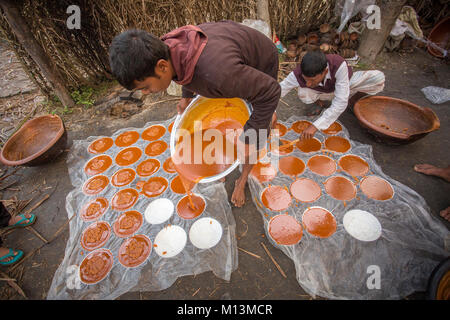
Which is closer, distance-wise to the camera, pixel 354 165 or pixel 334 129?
pixel 354 165

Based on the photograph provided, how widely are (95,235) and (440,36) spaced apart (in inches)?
211

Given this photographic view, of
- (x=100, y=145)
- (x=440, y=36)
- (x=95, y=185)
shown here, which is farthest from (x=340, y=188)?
(x=440, y=36)

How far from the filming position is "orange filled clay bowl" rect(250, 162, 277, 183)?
2.12 m

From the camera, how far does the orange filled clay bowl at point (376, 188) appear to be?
1.88 meters

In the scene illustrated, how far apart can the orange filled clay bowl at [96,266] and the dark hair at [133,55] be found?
145 cm

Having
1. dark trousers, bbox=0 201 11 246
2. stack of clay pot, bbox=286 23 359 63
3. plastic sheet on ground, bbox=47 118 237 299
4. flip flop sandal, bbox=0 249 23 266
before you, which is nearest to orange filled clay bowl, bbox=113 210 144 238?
plastic sheet on ground, bbox=47 118 237 299

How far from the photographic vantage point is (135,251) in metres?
1.78

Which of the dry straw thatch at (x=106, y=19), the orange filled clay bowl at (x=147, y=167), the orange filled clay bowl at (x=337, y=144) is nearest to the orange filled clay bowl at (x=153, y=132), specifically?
the orange filled clay bowl at (x=147, y=167)

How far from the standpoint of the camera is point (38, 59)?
9.43ft

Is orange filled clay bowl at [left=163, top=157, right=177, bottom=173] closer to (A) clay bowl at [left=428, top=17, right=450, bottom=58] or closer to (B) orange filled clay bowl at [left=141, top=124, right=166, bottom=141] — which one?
(B) orange filled clay bowl at [left=141, top=124, right=166, bottom=141]

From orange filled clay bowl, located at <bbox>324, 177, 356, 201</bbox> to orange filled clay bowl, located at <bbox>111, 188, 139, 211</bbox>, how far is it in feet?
5.98

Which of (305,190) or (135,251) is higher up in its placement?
(305,190)

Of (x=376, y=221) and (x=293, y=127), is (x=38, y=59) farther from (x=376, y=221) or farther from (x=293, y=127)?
(x=376, y=221)

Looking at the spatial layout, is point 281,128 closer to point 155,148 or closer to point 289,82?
point 289,82
